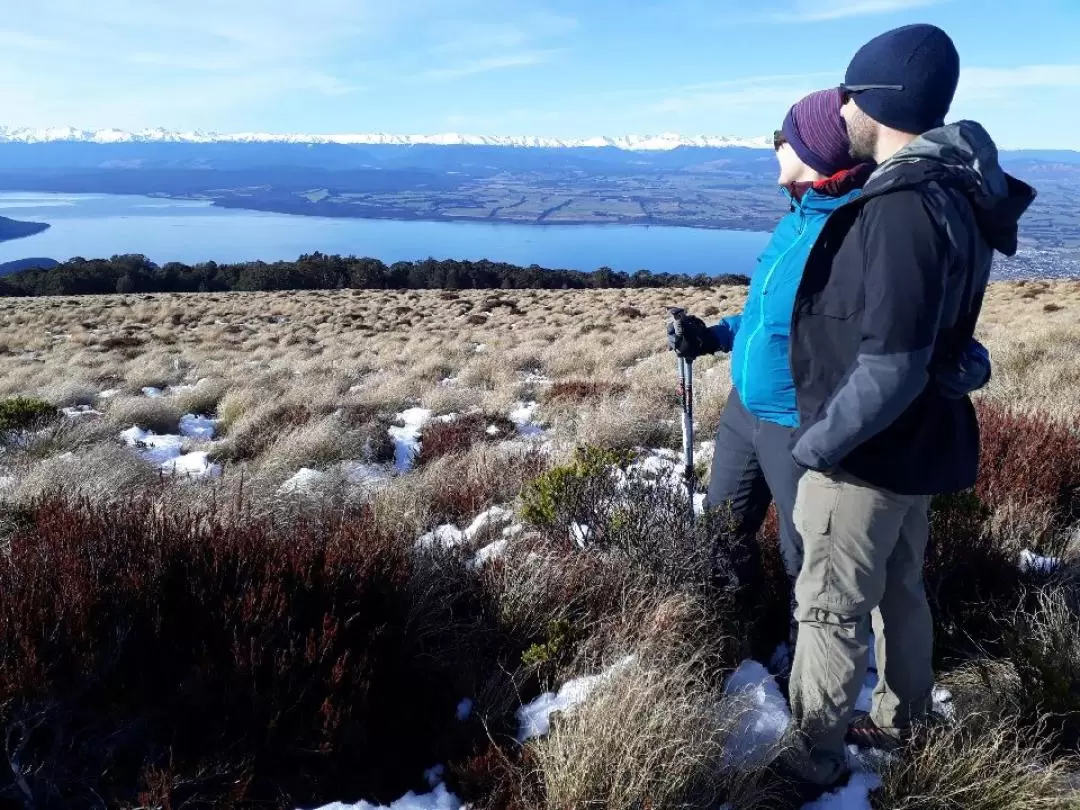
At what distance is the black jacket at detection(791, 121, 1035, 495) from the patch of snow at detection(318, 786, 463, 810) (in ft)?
4.22

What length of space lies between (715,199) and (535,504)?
189346 millimetres

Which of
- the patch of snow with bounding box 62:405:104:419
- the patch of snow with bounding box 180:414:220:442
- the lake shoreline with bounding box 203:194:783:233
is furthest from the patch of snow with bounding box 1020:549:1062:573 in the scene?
the lake shoreline with bounding box 203:194:783:233

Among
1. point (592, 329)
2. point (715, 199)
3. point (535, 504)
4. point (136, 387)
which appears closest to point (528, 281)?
point (592, 329)

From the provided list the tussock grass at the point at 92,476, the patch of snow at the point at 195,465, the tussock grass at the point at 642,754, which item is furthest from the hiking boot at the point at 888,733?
the patch of snow at the point at 195,465

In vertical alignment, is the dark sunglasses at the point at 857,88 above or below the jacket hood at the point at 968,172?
above

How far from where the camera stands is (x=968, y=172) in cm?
134

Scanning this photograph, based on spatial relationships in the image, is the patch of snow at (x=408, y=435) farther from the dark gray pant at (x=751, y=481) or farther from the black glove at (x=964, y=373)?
the black glove at (x=964, y=373)

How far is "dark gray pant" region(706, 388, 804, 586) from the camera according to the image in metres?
2.01

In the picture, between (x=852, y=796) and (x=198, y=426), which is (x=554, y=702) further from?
(x=198, y=426)

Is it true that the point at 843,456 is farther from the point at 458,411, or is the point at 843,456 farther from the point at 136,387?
the point at 136,387

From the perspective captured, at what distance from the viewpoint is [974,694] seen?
6.82 feet

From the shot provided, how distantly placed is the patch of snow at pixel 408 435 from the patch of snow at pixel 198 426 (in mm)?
1872

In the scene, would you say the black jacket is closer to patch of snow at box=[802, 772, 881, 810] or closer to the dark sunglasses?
the dark sunglasses

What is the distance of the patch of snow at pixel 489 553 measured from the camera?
2.79 m
